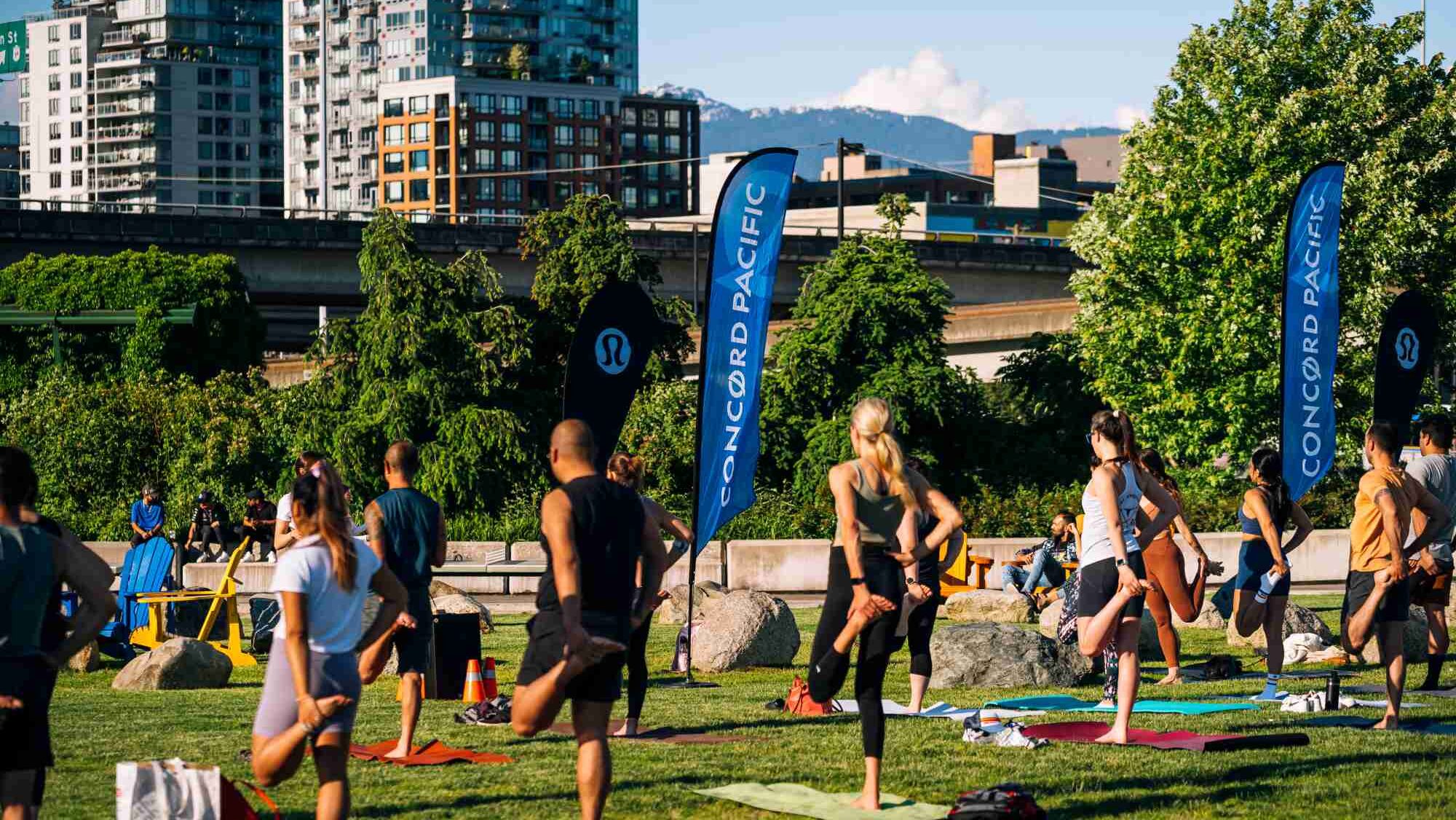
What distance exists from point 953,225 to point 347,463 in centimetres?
13430

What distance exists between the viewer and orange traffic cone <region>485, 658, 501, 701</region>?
12.4 m

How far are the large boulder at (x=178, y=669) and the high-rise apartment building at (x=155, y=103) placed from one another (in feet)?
581

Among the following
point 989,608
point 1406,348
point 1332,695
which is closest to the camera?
point 1332,695

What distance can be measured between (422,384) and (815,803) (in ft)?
92.5

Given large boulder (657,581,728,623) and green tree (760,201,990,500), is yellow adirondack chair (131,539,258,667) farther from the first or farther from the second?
green tree (760,201,990,500)

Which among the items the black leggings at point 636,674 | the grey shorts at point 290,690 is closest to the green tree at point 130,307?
the black leggings at point 636,674

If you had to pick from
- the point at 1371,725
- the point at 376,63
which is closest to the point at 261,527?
the point at 1371,725

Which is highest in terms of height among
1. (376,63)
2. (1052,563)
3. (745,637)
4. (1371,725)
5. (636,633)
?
(376,63)

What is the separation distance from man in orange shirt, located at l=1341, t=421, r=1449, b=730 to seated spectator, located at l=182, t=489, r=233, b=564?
75.6ft

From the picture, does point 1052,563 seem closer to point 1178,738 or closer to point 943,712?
point 943,712

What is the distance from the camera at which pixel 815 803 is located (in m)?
8.56

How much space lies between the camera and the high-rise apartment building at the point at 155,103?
188 metres

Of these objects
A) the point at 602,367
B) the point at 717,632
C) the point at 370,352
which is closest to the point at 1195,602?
the point at 717,632

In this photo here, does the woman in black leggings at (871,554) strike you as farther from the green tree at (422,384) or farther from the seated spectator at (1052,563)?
the green tree at (422,384)
